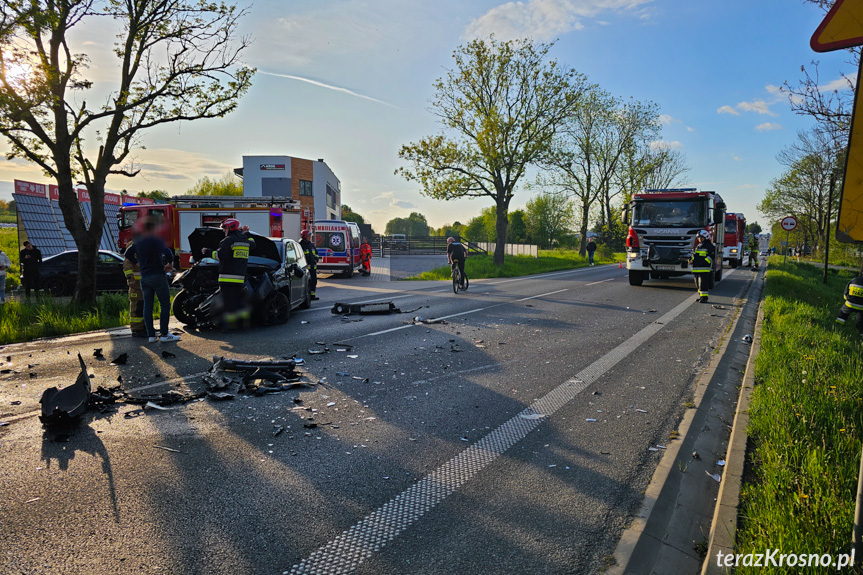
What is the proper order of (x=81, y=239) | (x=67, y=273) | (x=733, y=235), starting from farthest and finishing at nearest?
1. (x=733, y=235)
2. (x=67, y=273)
3. (x=81, y=239)

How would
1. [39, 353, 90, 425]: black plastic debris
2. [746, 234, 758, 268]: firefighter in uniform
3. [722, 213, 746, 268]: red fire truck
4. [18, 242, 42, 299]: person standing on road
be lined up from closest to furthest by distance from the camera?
[39, 353, 90, 425]: black plastic debris → [18, 242, 42, 299]: person standing on road → [722, 213, 746, 268]: red fire truck → [746, 234, 758, 268]: firefighter in uniform

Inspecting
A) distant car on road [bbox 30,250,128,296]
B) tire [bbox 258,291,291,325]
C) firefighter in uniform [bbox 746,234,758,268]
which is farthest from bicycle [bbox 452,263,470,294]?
firefighter in uniform [bbox 746,234,758,268]

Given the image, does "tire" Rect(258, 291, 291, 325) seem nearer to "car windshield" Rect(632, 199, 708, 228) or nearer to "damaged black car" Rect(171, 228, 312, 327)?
"damaged black car" Rect(171, 228, 312, 327)

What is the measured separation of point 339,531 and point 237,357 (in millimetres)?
4808

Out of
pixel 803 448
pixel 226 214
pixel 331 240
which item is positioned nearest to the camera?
pixel 803 448

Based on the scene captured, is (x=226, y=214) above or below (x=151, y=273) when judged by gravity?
above

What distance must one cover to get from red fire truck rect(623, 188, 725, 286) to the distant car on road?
54.8 feet

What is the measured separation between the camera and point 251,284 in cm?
964

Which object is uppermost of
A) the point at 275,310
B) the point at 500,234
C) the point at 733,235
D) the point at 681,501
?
the point at 733,235

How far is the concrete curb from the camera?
2.84m

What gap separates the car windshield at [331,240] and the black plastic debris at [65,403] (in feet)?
61.9

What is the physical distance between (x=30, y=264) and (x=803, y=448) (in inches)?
744

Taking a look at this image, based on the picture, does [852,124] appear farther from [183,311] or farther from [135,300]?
[183,311]

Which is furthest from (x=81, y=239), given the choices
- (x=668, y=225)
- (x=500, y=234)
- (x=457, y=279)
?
(x=500, y=234)
